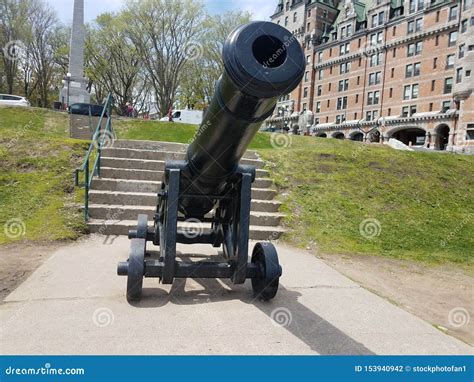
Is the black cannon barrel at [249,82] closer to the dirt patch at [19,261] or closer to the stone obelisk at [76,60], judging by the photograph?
the dirt patch at [19,261]

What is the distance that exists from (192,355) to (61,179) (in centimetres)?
689

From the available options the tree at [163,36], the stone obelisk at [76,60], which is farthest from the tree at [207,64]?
the stone obelisk at [76,60]

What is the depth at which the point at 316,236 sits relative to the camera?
7809 millimetres

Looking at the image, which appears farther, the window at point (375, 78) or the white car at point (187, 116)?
the window at point (375, 78)

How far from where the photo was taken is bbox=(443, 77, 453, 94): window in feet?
145

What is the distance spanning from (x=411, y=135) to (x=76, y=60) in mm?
41063

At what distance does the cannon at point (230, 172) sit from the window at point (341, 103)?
5590 cm

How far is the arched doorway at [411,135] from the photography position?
156 ft

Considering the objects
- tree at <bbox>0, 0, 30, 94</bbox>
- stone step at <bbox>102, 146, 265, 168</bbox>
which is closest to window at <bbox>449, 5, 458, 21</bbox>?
tree at <bbox>0, 0, 30, 94</bbox>

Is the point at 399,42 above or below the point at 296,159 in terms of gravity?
above

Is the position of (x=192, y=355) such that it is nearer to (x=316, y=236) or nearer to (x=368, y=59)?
(x=316, y=236)

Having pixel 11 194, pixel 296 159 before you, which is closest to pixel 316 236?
pixel 296 159

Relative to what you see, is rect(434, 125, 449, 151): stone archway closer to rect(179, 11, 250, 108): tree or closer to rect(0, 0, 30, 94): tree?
rect(179, 11, 250, 108): tree

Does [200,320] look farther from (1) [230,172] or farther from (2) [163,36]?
(2) [163,36]
